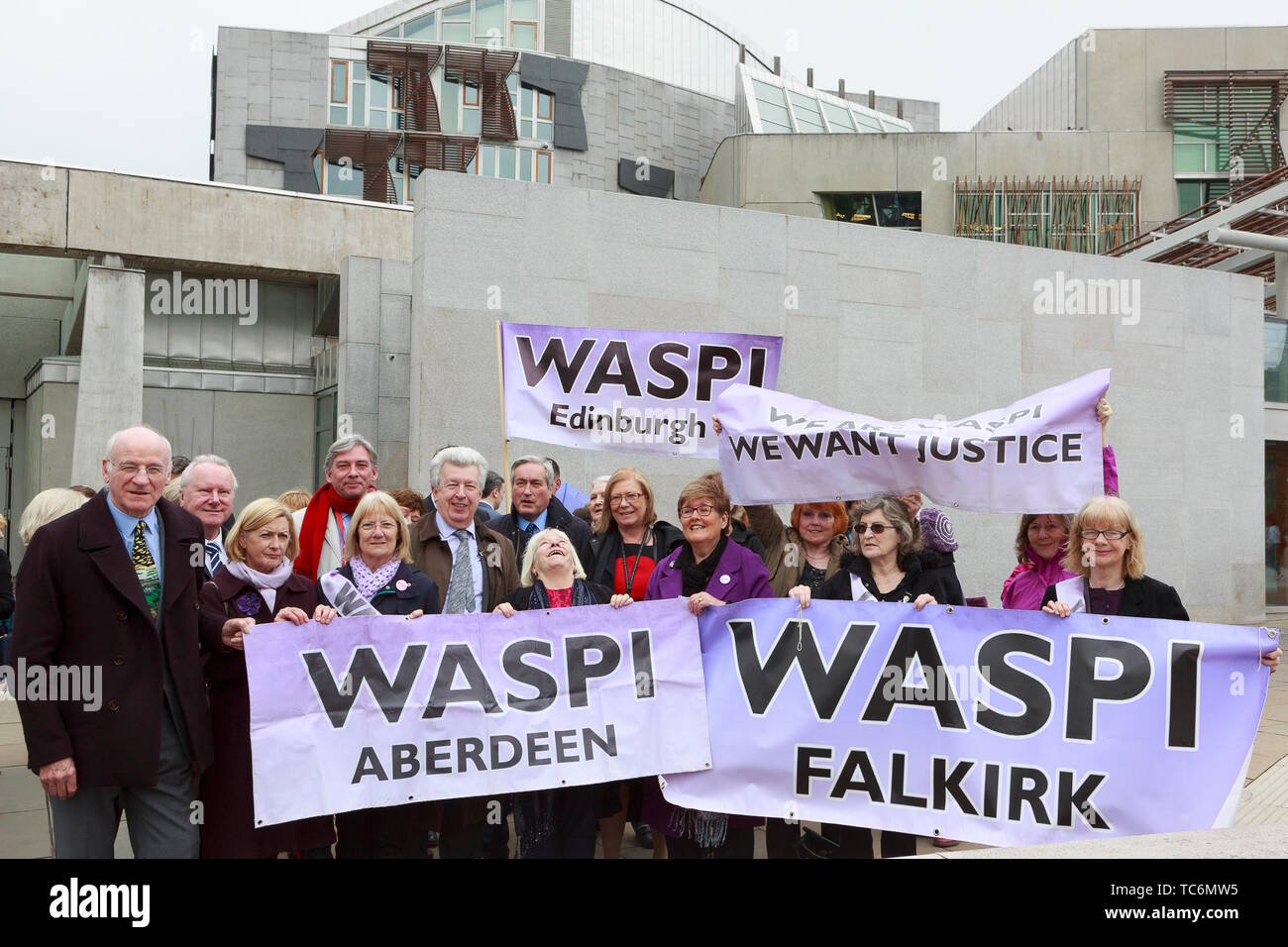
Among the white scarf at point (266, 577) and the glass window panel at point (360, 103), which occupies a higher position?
the glass window panel at point (360, 103)

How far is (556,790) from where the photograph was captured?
4387 millimetres

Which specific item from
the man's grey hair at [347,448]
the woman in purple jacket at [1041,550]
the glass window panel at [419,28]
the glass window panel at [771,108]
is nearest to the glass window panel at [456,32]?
the glass window panel at [419,28]

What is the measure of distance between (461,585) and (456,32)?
3981 cm

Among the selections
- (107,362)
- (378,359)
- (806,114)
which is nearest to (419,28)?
(806,114)

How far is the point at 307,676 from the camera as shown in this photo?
13.8ft

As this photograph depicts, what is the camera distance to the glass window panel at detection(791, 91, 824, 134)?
111ft

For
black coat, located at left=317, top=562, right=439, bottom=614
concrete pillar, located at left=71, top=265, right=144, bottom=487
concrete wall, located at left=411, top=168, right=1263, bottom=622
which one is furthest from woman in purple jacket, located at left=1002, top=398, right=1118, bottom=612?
concrete pillar, located at left=71, top=265, right=144, bottom=487

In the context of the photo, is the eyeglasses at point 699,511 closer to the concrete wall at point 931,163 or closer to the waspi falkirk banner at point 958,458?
the waspi falkirk banner at point 958,458

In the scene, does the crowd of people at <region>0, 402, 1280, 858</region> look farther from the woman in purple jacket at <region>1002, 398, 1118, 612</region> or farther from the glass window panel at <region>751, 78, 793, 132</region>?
the glass window panel at <region>751, 78, 793, 132</region>

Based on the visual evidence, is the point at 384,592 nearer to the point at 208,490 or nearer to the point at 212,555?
the point at 208,490

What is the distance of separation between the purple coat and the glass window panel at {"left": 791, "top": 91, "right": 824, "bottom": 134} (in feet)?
101

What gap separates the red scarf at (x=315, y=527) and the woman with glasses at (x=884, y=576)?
2.35 m

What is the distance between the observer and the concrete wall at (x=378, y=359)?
39.9 ft
